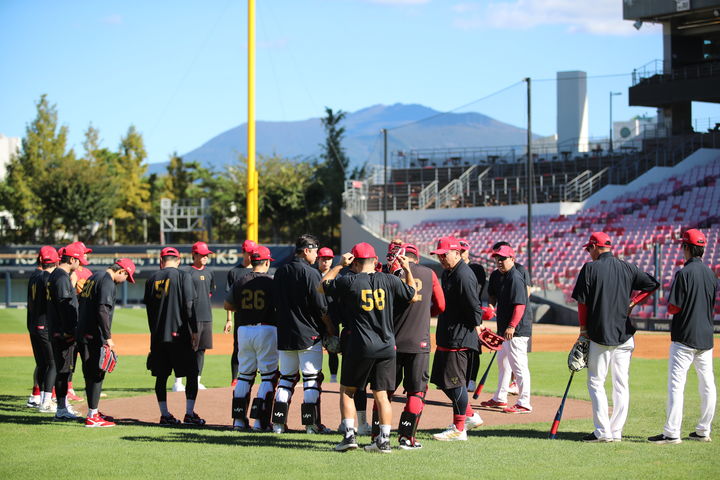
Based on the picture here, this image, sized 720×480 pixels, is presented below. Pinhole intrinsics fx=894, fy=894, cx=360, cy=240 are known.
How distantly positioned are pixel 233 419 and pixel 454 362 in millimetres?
2650

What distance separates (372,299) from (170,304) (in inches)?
119

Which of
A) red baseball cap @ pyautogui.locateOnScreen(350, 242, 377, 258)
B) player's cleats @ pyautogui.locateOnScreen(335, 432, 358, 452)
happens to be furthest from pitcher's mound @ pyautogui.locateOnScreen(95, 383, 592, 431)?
red baseball cap @ pyautogui.locateOnScreen(350, 242, 377, 258)

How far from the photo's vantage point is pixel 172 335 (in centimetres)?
1026

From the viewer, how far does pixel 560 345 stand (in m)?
22.5

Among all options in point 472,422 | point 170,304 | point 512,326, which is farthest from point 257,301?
point 512,326

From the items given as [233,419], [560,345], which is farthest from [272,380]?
[560,345]

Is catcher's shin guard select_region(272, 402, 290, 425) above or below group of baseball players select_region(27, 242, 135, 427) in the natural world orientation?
below

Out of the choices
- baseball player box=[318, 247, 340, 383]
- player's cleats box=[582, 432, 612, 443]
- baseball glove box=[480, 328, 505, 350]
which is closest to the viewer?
player's cleats box=[582, 432, 612, 443]

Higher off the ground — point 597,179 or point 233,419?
point 597,179

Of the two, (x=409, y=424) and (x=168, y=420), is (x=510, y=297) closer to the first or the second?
(x=409, y=424)

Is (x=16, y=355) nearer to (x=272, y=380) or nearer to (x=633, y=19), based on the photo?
(x=272, y=380)

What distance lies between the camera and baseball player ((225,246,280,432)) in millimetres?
9789

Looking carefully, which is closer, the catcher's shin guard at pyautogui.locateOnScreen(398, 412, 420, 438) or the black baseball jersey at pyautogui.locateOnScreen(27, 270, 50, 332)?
the catcher's shin guard at pyautogui.locateOnScreen(398, 412, 420, 438)

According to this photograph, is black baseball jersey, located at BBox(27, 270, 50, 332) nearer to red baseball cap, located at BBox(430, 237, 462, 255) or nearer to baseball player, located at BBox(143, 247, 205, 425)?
baseball player, located at BBox(143, 247, 205, 425)
